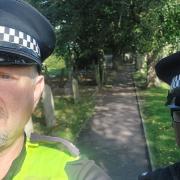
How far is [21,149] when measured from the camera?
2357mm

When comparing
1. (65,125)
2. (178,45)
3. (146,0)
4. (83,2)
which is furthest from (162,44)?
(65,125)

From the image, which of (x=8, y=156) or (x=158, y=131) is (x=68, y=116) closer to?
(x=158, y=131)

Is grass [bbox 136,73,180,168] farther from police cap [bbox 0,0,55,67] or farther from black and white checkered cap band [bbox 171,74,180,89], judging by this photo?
police cap [bbox 0,0,55,67]

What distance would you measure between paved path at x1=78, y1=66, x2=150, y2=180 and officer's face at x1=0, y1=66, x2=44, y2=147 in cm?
718

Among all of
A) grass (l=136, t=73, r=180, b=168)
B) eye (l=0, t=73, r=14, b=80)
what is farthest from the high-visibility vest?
grass (l=136, t=73, r=180, b=168)

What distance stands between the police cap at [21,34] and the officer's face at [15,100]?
0.05m

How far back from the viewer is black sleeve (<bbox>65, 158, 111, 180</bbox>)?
226 cm

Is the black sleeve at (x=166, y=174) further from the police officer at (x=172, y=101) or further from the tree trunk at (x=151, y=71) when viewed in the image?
the tree trunk at (x=151, y=71)

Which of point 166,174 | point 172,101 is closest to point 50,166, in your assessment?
point 166,174

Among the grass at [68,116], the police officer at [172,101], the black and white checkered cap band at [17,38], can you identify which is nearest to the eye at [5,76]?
the black and white checkered cap band at [17,38]

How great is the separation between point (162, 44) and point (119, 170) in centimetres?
1309

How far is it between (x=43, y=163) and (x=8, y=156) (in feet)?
0.55

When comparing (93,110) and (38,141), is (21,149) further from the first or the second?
(93,110)

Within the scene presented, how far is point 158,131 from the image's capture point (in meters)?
13.2
